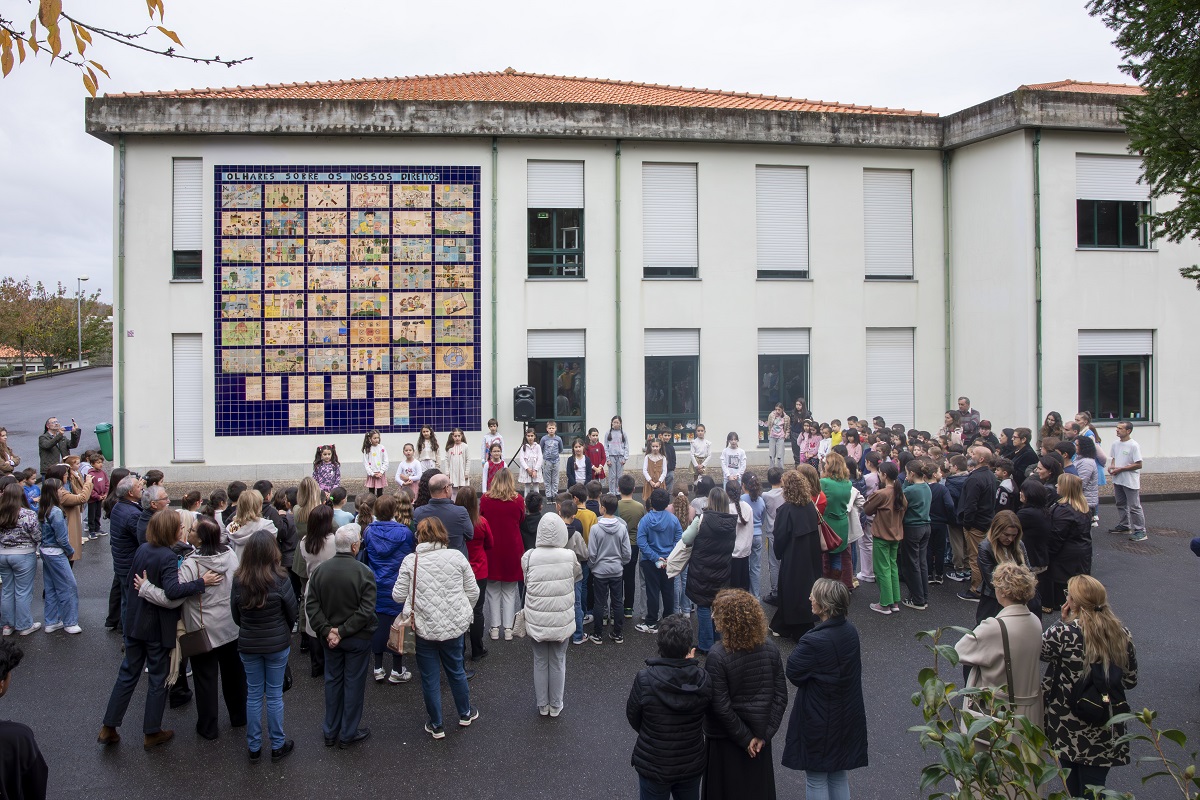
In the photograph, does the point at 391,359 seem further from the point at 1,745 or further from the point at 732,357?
the point at 1,745

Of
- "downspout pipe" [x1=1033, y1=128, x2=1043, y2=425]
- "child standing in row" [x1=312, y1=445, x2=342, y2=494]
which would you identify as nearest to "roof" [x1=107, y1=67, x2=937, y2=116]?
"downspout pipe" [x1=1033, y1=128, x2=1043, y2=425]

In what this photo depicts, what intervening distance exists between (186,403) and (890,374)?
16138mm

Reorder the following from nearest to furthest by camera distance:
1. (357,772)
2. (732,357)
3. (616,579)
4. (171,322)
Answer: (357,772) → (616,579) → (171,322) → (732,357)

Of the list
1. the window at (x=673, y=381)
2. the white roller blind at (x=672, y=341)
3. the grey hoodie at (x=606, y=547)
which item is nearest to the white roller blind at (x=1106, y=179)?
the white roller blind at (x=672, y=341)

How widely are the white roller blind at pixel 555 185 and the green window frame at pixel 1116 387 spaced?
1197 centimetres

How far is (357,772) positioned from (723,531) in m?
3.57

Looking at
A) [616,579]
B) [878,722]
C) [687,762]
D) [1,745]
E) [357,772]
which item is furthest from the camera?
[616,579]

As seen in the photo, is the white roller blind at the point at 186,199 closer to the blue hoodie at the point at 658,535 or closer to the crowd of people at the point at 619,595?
the crowd of people at the point at 619,595

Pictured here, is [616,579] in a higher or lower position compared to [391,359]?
lower

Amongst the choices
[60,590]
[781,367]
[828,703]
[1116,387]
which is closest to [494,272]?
[781,367]

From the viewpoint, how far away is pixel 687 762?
4355 mm

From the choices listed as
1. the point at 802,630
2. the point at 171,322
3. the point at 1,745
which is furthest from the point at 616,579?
the point at 171,322

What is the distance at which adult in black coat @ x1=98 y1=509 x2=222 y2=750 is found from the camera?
6.00 m

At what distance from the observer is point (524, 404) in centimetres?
1739
